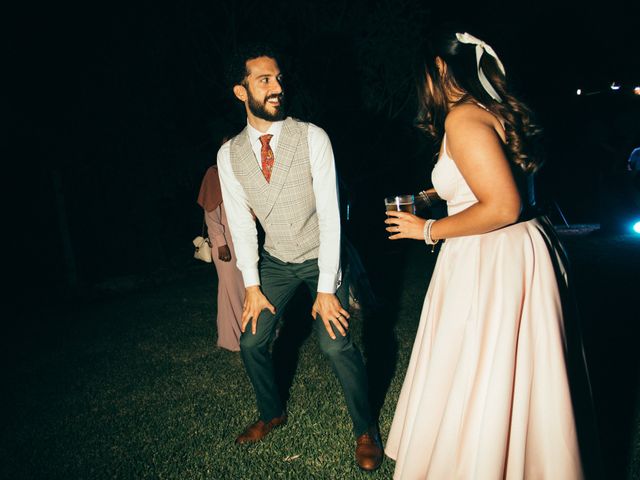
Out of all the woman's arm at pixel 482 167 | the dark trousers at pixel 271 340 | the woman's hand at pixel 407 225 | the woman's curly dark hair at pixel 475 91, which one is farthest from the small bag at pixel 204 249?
the woman's arm at pixel 482 167

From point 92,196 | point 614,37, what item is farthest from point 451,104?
point 614,37

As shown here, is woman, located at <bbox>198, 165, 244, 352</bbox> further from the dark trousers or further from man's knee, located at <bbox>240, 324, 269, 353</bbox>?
man's knee, located at <bbox>240, 324, 269, 353</bbox>

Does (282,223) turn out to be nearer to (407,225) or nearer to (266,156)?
(266,156)

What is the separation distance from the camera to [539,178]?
208 centimetres

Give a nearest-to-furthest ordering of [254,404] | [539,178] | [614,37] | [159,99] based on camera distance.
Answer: [539,178] → [254,404] → [159,99] → [614,37]

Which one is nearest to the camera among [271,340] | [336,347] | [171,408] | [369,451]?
[336,347]

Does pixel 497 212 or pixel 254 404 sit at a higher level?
pixel 497 212

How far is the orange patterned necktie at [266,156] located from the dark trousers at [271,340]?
558mm

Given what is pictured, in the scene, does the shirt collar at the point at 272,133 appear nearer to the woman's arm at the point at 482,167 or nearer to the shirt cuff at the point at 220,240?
the woman's arm at the point at 482,167

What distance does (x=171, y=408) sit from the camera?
3.42 metres

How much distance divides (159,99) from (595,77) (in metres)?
15.3

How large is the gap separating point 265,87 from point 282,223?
0.79m

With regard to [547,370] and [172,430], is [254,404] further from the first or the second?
[547,370]

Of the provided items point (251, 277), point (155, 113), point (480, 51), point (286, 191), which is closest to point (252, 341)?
point (251, 277)
